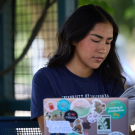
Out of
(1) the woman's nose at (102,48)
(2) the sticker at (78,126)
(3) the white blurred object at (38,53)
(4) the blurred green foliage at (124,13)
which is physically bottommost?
(2) the sticker at (78,126)

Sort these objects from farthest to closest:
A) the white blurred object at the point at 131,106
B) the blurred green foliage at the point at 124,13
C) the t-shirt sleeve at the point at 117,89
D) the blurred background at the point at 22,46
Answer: the blurred green foliage at the point at 124,13 → the blurred background at the point at 22,46 → the t-shirt sleeve at the point at 117,89 → the white blurred object at the point at 131,106

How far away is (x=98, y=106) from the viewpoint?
3.47 ft

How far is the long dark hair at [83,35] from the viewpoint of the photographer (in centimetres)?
166

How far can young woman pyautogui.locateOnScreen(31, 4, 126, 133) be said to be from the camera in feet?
5.30

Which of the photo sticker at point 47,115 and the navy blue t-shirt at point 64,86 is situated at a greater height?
the navy blue t-shirt at point 64,86

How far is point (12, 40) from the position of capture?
3.29 m

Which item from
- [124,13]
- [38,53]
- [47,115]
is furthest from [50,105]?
[124,13]

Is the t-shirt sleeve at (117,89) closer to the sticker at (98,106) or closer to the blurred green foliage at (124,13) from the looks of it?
the sticker at (98,106)

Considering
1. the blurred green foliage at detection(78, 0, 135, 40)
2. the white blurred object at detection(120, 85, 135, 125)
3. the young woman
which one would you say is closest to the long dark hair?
the young woman

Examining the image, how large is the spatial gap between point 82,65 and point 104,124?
0.79 m

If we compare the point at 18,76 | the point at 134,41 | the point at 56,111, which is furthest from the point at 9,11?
the point at 56,111

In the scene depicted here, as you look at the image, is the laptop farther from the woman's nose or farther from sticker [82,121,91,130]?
the woman's nose

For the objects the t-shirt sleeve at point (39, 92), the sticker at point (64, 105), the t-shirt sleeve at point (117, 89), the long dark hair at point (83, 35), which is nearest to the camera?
the sticker at point (64, 105)

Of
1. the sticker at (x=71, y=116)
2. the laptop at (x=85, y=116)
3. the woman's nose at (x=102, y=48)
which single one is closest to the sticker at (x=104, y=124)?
the laptop at (x=85, y=116)
